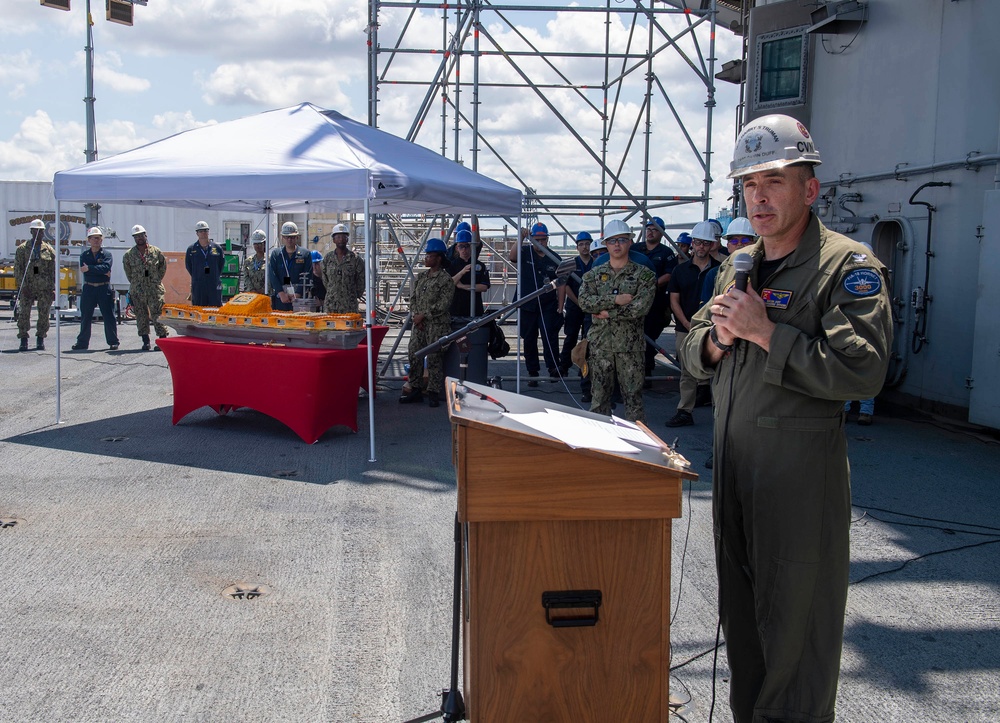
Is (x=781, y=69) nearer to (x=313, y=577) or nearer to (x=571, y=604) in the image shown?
(x=313, y=577)

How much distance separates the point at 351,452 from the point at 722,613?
5.22m

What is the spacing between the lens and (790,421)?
99.9 inches

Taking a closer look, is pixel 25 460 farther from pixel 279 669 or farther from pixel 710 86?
pixel 710 86

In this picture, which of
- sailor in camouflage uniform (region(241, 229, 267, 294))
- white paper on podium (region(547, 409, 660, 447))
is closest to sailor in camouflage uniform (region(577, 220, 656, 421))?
white paper on podium (region(547, 409, 660, 447))

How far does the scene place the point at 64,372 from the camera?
39.8ft

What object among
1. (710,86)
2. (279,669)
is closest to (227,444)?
(279,669)

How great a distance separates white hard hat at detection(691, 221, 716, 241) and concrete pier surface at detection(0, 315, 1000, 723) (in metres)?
2.25

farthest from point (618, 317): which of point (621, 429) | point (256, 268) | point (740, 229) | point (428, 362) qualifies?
point (256, 268)

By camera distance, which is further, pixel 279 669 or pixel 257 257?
pixel 257 257

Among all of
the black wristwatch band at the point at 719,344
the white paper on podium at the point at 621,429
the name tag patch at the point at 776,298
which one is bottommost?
the white paper on podium at the point at 621,429

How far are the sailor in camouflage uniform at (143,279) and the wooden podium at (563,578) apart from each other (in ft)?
43.4

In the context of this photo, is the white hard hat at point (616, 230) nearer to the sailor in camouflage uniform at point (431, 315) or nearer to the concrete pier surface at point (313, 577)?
the concrete pier surface at point (313, 577)

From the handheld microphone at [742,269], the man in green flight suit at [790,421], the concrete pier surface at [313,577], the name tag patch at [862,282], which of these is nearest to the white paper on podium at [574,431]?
the man in green flight suit at [790,421]

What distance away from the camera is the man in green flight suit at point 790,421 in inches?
98.1
